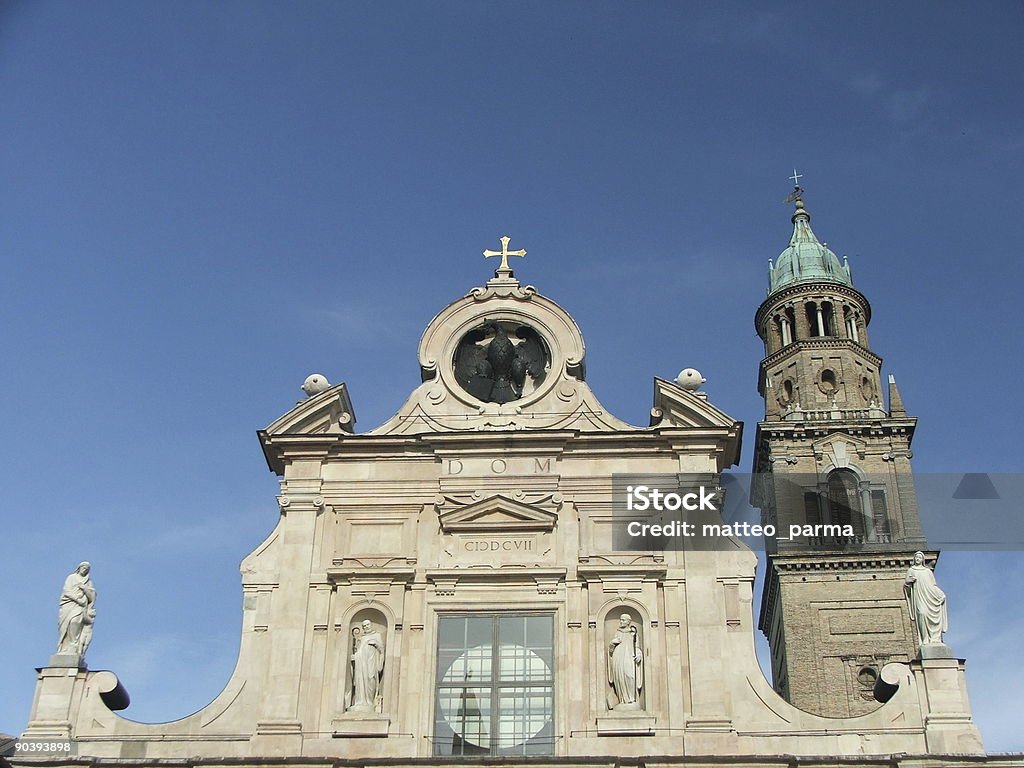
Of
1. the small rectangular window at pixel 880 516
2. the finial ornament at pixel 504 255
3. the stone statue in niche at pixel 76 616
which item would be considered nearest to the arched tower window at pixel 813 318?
the small rectangular window at pixel 880 516

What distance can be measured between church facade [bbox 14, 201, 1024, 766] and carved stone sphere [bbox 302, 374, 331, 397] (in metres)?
0.09

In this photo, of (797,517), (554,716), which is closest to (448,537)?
(554,716)

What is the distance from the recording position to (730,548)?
20.5 metres

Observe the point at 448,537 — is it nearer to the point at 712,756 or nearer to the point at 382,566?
the point at 382,566

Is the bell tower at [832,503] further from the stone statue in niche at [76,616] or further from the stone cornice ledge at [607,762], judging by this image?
the stone statue in niche at [76,616]

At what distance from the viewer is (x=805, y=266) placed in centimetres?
4794

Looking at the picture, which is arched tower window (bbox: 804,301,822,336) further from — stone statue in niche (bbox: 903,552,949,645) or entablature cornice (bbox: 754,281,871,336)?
stone statue in niche (bbox: 903,552,949,645)

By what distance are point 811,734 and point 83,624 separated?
418 inches

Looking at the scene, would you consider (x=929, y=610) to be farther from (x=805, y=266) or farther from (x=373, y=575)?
(x=805, y=266)

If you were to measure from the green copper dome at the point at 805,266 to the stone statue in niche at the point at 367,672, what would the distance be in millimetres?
30528

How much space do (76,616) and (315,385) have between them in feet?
16.9

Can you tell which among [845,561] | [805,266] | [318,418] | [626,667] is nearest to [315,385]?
[318,418]

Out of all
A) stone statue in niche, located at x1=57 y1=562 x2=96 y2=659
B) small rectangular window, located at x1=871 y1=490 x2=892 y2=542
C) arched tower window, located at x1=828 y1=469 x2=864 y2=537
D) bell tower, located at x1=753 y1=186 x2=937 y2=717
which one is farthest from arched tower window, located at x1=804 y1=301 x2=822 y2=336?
stone statue in niche, located at x1=57 y1=562 x2=96 y2=659

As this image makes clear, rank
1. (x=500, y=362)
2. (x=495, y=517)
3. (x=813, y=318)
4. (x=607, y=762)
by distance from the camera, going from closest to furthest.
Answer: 1. (x=607, y=762)
2. (x=495, y=517)
3. (x=500, y=362)
4. (x=813, y=318)
